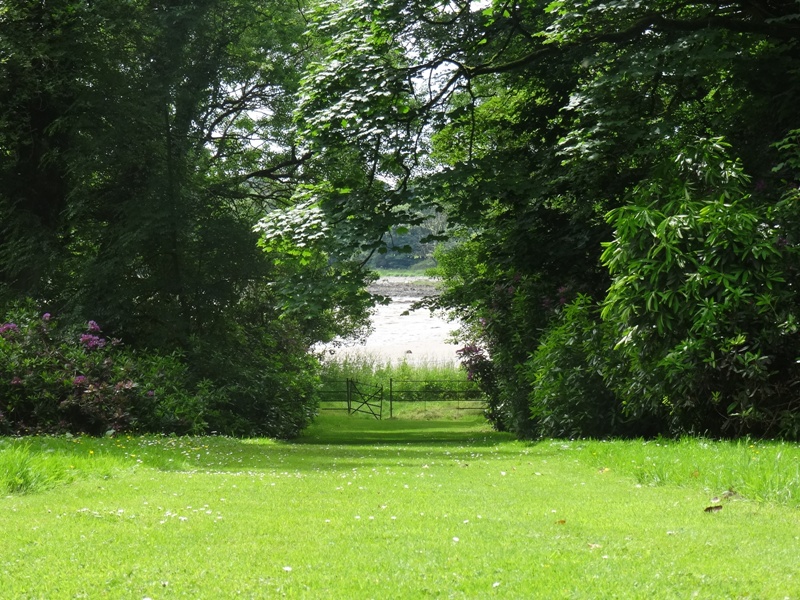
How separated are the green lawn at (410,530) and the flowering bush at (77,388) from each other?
6.15 metres

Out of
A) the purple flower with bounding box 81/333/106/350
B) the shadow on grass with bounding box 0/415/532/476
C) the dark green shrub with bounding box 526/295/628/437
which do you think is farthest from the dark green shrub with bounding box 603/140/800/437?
the purple flower with bounding box 81/333/106/350

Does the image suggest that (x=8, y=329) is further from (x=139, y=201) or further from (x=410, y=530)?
(x=410, y=530)

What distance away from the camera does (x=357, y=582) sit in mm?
4188

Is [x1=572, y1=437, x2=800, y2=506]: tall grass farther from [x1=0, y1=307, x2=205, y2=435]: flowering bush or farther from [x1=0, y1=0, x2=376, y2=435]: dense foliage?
[x1=0, y1=0, x2=376, y2=435]: dense foliage

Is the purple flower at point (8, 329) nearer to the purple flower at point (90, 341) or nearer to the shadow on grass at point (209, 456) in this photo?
the purple flower at point (90, 341)

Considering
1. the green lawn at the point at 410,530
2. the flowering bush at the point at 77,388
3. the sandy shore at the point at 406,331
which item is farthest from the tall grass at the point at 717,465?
the sandy shore at the point at 406,331

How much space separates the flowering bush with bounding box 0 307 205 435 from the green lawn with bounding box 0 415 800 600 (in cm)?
615

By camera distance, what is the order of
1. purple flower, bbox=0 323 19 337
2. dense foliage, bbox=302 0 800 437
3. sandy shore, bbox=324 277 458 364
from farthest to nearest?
sandy shore, bbox=324 277 458 364 → purple flower, bbox=0 323 19 337 → dense foliage, bbox=302 0 800 437

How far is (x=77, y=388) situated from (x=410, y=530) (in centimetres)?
1171

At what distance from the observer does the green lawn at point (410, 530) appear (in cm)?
414

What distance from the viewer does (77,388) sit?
1570cm

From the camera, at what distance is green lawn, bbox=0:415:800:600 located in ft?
13.6

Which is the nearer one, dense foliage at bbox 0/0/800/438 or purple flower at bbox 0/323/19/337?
dense foliage at bbox 0/0/800/438

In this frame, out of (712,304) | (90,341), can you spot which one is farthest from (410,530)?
(90,341)
